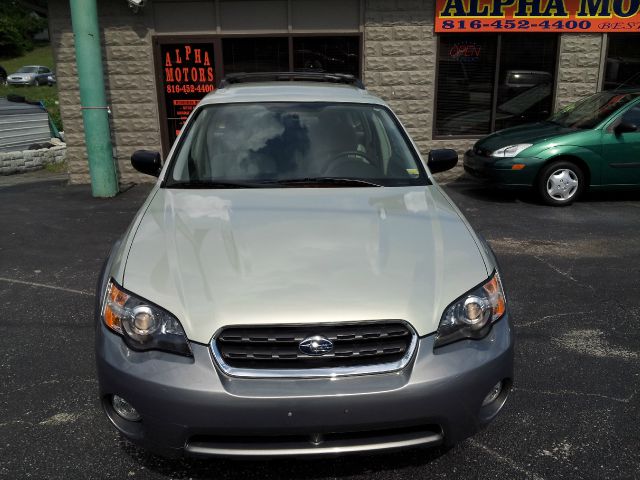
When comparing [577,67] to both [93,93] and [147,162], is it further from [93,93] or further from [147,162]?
[147,162]

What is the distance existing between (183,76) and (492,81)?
17.7 ft

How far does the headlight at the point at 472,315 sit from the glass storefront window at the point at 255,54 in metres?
8.09

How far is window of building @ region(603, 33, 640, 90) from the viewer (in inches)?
396

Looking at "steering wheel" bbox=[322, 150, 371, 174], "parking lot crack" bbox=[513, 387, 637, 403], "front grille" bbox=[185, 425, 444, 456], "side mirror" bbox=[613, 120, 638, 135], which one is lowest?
"parking lot crack" bbox=[513, 387, 637, 403]

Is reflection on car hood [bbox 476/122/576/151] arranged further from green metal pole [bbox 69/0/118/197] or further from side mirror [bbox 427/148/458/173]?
green metal pole [bbox 69/0/118/197]

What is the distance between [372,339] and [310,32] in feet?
27.6

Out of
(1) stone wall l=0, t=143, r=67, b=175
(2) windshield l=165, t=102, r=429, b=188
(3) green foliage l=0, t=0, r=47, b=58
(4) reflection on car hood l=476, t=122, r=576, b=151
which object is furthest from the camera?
(3) green foliage l=0, t=0, r=47, b=58

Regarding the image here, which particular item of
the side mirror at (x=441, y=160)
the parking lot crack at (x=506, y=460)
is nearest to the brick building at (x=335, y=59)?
the side mirror at (x=441, y=160)

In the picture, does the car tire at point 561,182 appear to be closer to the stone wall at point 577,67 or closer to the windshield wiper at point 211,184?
the stone wall at point 577,67

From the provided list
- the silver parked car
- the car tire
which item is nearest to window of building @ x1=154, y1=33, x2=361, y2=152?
the car tire

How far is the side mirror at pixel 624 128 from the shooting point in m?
7.88

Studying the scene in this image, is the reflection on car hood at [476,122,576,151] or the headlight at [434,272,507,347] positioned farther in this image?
the reflection on car hood at [476,122,576,151]

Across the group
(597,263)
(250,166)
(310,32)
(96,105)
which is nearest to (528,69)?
(310,32)

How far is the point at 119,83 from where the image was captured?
32.1 feet
